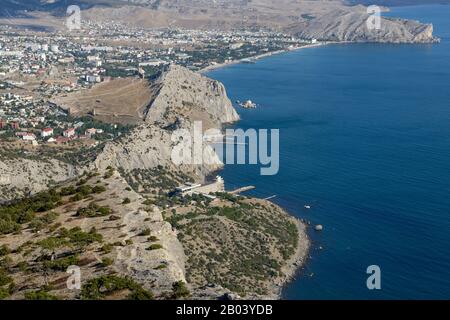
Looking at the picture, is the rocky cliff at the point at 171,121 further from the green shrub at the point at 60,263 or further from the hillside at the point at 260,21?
the hillside at the point at 260,21

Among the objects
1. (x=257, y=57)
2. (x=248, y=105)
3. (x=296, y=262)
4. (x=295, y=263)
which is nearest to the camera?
(x=295, y=263)

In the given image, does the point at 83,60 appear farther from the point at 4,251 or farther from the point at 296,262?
the point at 4,251

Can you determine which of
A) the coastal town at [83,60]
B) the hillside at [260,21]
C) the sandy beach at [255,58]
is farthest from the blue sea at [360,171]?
the hillside at [260,21]

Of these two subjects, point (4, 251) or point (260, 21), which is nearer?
point (4, 251)

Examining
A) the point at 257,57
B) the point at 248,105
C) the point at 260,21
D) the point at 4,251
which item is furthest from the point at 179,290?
the point at 260,21

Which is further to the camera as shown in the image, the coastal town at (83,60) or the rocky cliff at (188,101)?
the rocky cliff at (188,101)

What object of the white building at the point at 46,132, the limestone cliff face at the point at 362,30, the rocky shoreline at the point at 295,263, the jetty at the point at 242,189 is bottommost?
the rocky shoreline at the point at 295,263

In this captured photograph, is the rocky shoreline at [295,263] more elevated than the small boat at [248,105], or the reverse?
the small boat at [248,105]

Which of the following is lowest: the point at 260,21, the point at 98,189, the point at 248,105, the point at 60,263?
the point at 248,105
